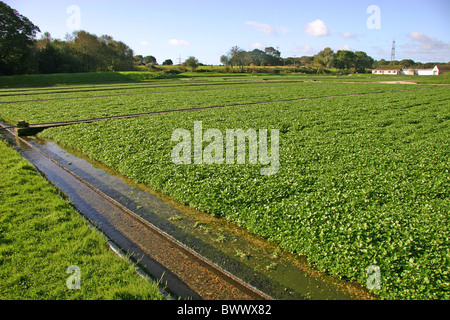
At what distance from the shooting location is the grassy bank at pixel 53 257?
3939mm

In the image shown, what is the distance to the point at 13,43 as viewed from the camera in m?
54.7

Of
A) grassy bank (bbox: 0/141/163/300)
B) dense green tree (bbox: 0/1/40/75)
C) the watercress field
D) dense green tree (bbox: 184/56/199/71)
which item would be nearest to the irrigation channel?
the watercress field

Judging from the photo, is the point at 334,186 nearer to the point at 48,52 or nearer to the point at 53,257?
the point at 53,257

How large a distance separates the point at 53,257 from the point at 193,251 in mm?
2188

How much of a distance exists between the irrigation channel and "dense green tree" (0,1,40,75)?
61.5 m

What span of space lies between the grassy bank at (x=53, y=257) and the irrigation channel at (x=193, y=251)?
421 millimetres

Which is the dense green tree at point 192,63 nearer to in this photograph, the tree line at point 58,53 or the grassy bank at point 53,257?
the tree line at point 58,53

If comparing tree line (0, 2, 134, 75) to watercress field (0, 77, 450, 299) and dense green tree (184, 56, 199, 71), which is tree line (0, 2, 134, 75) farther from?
watercress field (0, 77, 450, 299)

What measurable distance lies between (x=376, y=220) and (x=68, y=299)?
493 cm

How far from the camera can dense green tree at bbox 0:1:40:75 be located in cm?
5466

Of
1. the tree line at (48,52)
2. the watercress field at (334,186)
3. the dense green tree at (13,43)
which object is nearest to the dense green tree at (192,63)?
the tree line at (48,52)

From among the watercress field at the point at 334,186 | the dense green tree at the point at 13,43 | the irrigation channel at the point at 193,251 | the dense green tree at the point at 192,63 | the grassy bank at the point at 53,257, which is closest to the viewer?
the grassy bank at the point at 53,257
